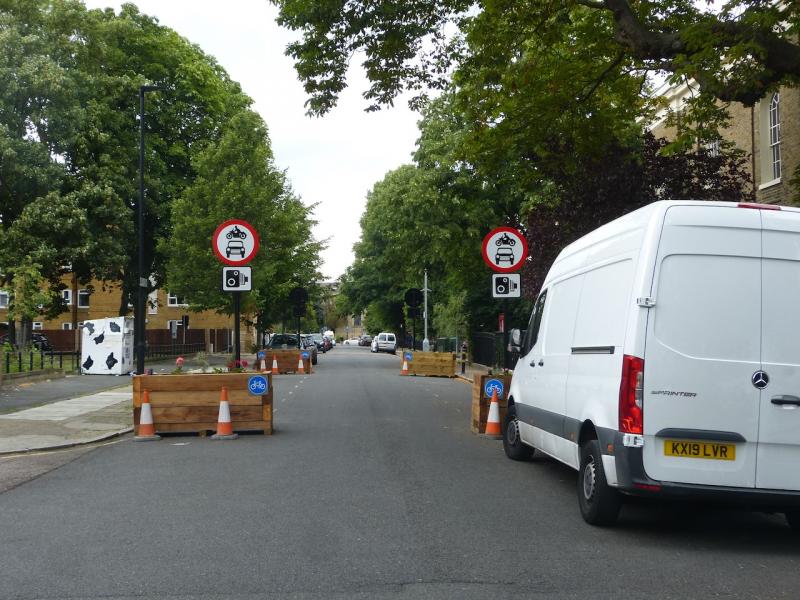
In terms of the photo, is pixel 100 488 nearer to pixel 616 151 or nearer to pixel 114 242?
pixel 616 151

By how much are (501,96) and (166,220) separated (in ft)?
89.4

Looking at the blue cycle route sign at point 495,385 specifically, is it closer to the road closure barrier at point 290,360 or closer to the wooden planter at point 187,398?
the wooden planter at point 187,398

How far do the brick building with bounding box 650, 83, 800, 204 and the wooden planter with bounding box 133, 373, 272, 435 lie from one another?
12.9 m

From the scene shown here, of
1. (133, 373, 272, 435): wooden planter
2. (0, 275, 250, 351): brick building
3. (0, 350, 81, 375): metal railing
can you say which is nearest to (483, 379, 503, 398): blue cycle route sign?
(133, 373, 272, 435): wooden planter

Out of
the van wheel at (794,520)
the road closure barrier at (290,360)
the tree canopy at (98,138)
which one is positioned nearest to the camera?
the van wheel at (794,520)

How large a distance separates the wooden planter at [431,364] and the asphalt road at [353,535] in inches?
825

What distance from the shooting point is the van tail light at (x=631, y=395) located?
20.3ft

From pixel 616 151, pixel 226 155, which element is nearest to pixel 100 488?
pixel 616 151

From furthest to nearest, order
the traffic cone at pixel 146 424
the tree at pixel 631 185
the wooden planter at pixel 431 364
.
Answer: the wooden planter at pixel 431 364
the tree at pixel 631 185
the traffic cone at pixel 146 424

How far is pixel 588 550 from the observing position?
604 centimetres

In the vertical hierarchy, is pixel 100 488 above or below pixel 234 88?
below

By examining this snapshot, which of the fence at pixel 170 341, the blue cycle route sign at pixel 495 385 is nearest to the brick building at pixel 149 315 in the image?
the fence at pixel 170 341

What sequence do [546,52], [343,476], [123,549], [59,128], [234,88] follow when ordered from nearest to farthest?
[123,549]
[343,476]
[546,52]
[59,128]
[234,88]

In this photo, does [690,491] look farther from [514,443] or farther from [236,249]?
[236,249]
